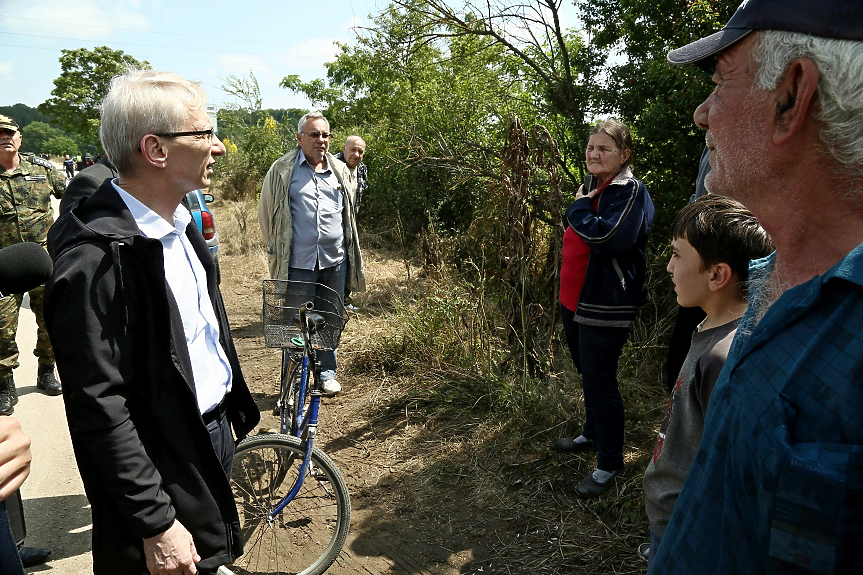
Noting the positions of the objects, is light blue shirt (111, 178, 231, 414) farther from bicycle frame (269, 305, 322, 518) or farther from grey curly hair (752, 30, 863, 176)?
grey curly hair (752, 30, 863, 176)

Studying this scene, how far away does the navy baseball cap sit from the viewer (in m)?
0.81

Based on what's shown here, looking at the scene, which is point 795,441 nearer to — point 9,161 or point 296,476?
point 296,476

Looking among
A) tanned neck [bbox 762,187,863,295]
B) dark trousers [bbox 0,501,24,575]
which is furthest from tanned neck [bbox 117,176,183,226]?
tanned neck [bbox 762,187,863,295]

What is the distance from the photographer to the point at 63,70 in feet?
97.5

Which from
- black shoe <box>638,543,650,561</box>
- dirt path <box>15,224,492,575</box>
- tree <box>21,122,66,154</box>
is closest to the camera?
black shoe <box>638,543,650,561</box>

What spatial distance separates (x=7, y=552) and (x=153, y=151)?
1.19 meters

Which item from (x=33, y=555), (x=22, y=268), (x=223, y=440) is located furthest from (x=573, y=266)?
(x=33, y=555)

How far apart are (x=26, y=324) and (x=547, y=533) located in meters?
6.89

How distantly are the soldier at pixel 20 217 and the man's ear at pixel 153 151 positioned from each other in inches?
141

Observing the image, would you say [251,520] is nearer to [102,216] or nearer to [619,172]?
[102,216]

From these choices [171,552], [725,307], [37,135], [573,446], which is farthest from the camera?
[37,135]

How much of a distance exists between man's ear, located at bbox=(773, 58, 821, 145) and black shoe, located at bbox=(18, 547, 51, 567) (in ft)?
12.1

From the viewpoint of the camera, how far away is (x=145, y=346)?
170 cm

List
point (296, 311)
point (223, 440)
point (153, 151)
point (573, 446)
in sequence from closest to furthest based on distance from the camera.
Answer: point (153, 151) < point (223, 440) < point (296, 311) < point (573, 446)
